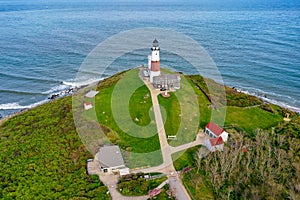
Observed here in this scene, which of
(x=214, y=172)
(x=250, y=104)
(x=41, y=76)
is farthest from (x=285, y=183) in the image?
(x=41, y=76)

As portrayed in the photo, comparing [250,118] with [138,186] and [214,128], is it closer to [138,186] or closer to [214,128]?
[214,128]

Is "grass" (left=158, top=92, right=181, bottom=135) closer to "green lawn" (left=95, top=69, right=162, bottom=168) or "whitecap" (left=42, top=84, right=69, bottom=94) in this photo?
"green lawn" (left=95, top=69, right=162, bottom=168)

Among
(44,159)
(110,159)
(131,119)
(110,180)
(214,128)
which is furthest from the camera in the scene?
(131,119)

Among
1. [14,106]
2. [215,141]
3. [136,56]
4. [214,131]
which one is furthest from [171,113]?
[136,56]

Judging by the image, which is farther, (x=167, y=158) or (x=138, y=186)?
(x=167, y=158)

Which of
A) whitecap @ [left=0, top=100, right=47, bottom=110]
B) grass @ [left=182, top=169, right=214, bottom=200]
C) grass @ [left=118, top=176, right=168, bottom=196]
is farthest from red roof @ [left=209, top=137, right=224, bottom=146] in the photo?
whitecap @ [left=0, top=100, right=47, bottom=110]

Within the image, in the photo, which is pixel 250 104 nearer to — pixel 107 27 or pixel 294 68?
pixel 294 68

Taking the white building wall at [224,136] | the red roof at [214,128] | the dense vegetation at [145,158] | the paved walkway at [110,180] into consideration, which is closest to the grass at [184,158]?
the dense vegetation at [145,158]
